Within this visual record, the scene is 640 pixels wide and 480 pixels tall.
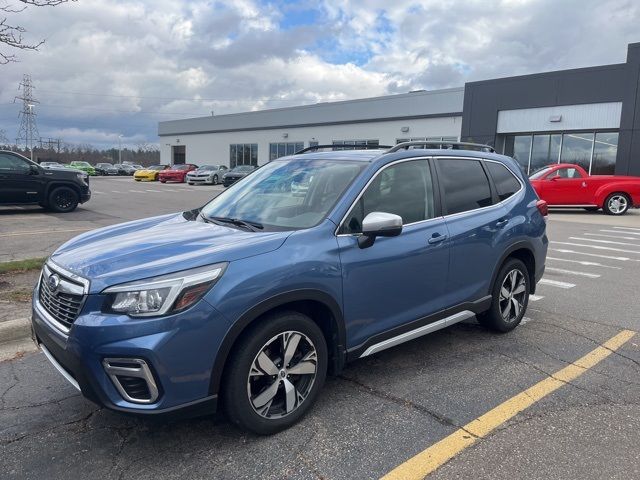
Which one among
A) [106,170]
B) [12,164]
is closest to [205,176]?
[12,164]

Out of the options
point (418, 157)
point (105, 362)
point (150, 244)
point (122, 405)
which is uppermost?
point (418, 157)

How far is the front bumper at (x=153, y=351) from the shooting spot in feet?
8.44

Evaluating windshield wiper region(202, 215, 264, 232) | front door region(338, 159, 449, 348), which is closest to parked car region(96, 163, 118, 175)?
windshield wiper region(202, 215, 264, 232)

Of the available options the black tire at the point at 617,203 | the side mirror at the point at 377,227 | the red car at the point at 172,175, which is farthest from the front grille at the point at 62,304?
the red car at the point at 172,175

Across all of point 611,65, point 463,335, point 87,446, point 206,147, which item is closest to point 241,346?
point 87,446

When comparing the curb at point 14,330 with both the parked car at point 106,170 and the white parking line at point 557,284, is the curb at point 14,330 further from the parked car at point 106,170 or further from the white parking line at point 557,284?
the parked car at point 106,170

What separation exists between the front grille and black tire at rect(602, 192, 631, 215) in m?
18.8

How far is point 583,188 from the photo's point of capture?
1755 centimetres

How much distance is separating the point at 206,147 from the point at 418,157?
174ft

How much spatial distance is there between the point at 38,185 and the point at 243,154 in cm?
3556

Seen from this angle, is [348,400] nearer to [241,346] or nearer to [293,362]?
[293,362]

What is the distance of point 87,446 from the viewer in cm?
297

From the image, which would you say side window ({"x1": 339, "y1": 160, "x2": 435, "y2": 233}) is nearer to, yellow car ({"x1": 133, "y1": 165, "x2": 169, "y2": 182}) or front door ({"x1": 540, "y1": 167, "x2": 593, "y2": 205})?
front door ({"x1": 540, "y1": 167, "x2": 593, "y2": 205})

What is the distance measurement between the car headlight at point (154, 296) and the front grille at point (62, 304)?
242 mm
